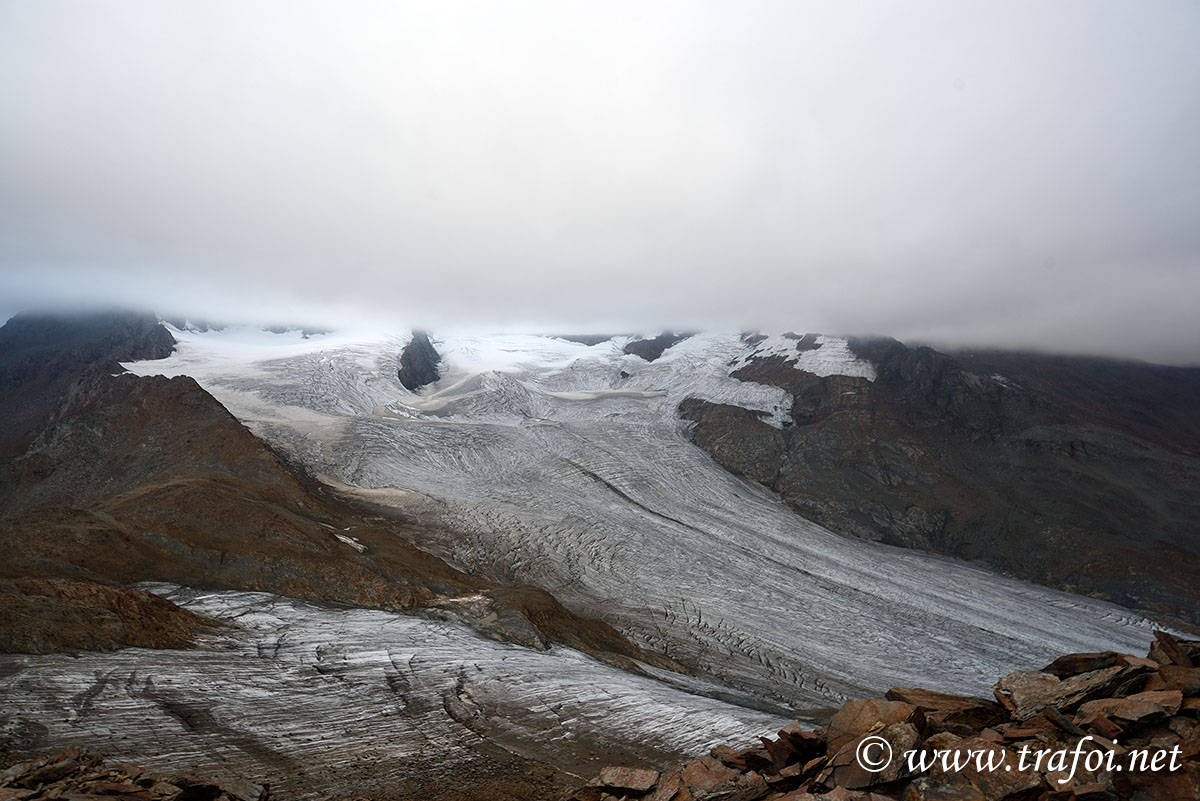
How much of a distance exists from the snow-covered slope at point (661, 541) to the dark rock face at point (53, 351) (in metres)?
17.4

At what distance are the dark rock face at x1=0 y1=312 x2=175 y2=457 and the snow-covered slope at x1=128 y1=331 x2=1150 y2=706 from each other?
17.4 m

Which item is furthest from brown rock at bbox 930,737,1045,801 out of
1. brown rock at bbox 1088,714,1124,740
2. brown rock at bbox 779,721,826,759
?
brown rock at bbox 779,721,826,759

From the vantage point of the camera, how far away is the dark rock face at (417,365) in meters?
80.5

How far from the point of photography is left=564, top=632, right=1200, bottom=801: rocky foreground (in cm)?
529

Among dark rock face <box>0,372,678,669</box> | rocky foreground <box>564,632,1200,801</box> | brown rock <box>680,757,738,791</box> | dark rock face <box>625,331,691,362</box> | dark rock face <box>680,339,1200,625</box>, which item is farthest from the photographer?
dark rock face <box>625,331,691,362</box>

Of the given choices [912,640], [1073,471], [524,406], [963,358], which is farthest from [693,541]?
[963,358]

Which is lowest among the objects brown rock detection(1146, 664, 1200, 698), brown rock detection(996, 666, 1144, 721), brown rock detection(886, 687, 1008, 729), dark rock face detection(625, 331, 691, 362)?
brown rock detection(886, 687, 1008, 729)

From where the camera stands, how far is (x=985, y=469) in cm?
5753

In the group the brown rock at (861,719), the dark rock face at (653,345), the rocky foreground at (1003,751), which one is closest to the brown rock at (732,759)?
the rocky foreground at (1003,751)

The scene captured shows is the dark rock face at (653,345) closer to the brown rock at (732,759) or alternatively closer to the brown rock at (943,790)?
the brown rock at (732,759)

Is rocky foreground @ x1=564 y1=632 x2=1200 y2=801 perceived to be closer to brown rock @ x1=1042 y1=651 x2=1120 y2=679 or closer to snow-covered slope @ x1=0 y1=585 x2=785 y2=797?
brown rock @ x1=1042 y1=651 x2=1120 y2=679

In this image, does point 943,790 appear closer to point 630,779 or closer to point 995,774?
point 995,774

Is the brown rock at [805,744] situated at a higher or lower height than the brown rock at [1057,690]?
lower

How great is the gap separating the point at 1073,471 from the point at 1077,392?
35.1 m
